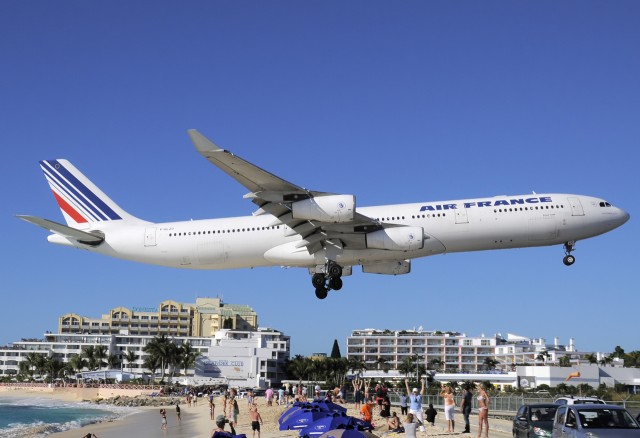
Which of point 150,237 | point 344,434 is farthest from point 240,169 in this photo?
point 344,434

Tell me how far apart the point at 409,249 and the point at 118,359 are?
15147cm

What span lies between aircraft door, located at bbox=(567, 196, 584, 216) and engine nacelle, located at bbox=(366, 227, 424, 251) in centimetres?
962

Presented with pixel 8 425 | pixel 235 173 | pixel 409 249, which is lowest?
pixel 8 425

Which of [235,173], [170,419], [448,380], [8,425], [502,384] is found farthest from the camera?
[448,380]

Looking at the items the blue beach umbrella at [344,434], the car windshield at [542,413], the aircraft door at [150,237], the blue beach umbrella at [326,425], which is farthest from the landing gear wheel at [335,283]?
the blue beach umbrella at [344,434]

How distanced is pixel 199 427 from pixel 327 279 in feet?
79.6

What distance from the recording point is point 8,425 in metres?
84.4

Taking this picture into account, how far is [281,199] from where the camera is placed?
39.9 meters

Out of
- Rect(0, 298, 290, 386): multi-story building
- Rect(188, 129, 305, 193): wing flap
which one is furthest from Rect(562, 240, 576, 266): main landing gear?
Rect(0, 298, 290, 386): multi-story building

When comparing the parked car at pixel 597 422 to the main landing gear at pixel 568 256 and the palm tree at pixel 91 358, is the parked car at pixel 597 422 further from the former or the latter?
the palm tree at pixel 91 358

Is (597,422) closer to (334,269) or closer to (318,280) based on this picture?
(334,269)

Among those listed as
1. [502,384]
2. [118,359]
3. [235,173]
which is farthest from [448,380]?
[235,173]

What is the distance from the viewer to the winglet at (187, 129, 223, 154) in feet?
115

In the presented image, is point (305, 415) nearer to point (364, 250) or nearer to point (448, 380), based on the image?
Answer: point (364, 250)
